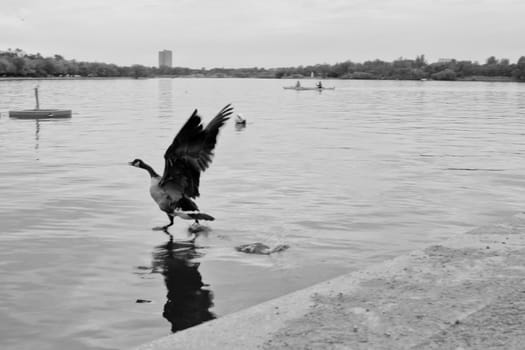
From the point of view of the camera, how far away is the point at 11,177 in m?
19.4

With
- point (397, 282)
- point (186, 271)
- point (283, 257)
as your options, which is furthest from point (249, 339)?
point (283, 257)

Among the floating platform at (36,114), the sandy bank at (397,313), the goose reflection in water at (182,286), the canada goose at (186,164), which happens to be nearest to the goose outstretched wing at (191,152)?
the canada goose at (186,164)

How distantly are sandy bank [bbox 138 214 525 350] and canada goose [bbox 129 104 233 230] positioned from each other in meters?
4.11

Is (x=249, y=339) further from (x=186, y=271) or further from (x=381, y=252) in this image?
(x=381, y=252)

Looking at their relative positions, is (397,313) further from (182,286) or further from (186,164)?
(186,164)

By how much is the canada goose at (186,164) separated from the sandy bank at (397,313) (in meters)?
4.11

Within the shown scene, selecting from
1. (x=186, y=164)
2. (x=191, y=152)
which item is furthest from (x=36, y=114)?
(x=191, y=152)

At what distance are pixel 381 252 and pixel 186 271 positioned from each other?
3.11 meters

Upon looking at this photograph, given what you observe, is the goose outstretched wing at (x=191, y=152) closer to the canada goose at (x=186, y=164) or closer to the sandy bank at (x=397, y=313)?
the canada goose at (x=186, y=164)

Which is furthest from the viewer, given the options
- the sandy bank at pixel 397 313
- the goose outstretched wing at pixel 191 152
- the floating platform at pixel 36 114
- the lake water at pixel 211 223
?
the floating platform at pixel 36 114

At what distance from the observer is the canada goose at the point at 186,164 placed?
10836 millimetres

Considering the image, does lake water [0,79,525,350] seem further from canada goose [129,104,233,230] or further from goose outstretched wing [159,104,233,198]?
goose outstretched wing [159,104,233,198]

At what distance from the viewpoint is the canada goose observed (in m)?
10.8

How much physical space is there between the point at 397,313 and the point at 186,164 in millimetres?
5936
